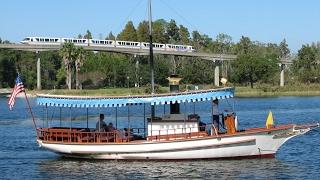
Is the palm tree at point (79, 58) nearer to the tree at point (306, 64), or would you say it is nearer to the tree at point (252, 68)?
the tree at point (252, 68)

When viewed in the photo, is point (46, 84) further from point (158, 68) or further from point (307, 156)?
point (307, 156)

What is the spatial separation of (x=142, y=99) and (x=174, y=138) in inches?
101

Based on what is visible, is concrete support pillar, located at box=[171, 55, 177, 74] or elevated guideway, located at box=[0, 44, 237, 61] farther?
elevated guideway, located at box=[0, 44, 237, 61]

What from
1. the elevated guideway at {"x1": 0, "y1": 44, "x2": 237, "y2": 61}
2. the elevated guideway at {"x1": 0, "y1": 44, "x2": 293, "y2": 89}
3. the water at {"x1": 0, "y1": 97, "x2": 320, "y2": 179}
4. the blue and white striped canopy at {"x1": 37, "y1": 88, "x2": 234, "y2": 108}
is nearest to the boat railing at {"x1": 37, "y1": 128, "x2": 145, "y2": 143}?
the water at {"x1": 0, "y1": 97, "x2": 320, "y2": 179}

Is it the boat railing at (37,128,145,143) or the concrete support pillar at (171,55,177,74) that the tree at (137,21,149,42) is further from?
the boat railing at (37,128,145,143)

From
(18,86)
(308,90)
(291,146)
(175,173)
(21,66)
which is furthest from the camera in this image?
(21,66)

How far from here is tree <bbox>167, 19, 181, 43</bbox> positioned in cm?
19625

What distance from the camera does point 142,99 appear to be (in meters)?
34.0

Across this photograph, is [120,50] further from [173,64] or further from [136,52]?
[173,64]

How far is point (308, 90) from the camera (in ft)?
423

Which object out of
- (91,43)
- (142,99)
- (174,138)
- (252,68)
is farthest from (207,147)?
(91,43)

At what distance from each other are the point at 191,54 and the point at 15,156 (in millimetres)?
119282

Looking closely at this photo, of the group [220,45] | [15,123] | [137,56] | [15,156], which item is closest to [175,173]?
[15,156]

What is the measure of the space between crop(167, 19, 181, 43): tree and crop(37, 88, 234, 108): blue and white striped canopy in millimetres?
161560
